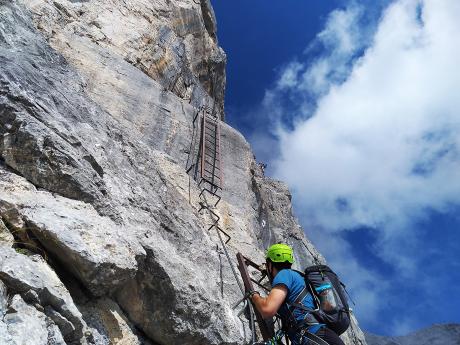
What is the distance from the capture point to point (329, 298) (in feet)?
21.0

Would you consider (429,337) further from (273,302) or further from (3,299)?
(3,299)

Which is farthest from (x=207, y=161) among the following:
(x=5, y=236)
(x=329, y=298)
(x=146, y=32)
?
(x=5, y=236)

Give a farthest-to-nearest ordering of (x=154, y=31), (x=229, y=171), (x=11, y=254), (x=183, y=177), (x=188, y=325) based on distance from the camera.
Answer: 1. (x=154, y=31)
2. (x=229, y=171)
3. (x=183, y=177)
4. (x=188, y=325)
5. (x=11, y=254)

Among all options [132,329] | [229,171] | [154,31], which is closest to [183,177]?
[229,171]

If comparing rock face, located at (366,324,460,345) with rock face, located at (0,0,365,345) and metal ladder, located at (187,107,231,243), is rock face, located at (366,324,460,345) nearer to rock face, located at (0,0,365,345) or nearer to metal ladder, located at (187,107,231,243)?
Result: metal ladder, located at (187,107,231,243)

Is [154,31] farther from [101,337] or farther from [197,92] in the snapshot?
[101,337]

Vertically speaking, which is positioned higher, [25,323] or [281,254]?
[281,254]

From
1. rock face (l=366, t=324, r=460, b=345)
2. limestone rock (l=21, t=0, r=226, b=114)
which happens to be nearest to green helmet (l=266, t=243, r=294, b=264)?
limestone rock (l=21, t=0, r=226, b=114)

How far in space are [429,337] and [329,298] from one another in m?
39.4

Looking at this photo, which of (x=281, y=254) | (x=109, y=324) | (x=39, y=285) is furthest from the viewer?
(x=281, y=254)

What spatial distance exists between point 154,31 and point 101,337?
12.6m

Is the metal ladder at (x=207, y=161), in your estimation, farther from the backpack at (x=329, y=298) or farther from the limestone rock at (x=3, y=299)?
the limestone rock at (x=3, y=299)

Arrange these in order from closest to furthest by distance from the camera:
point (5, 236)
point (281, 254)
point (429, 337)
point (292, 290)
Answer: point (5, 236), point (292, 290), point (281, 254), point (429, 337)

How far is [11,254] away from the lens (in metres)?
4.56
